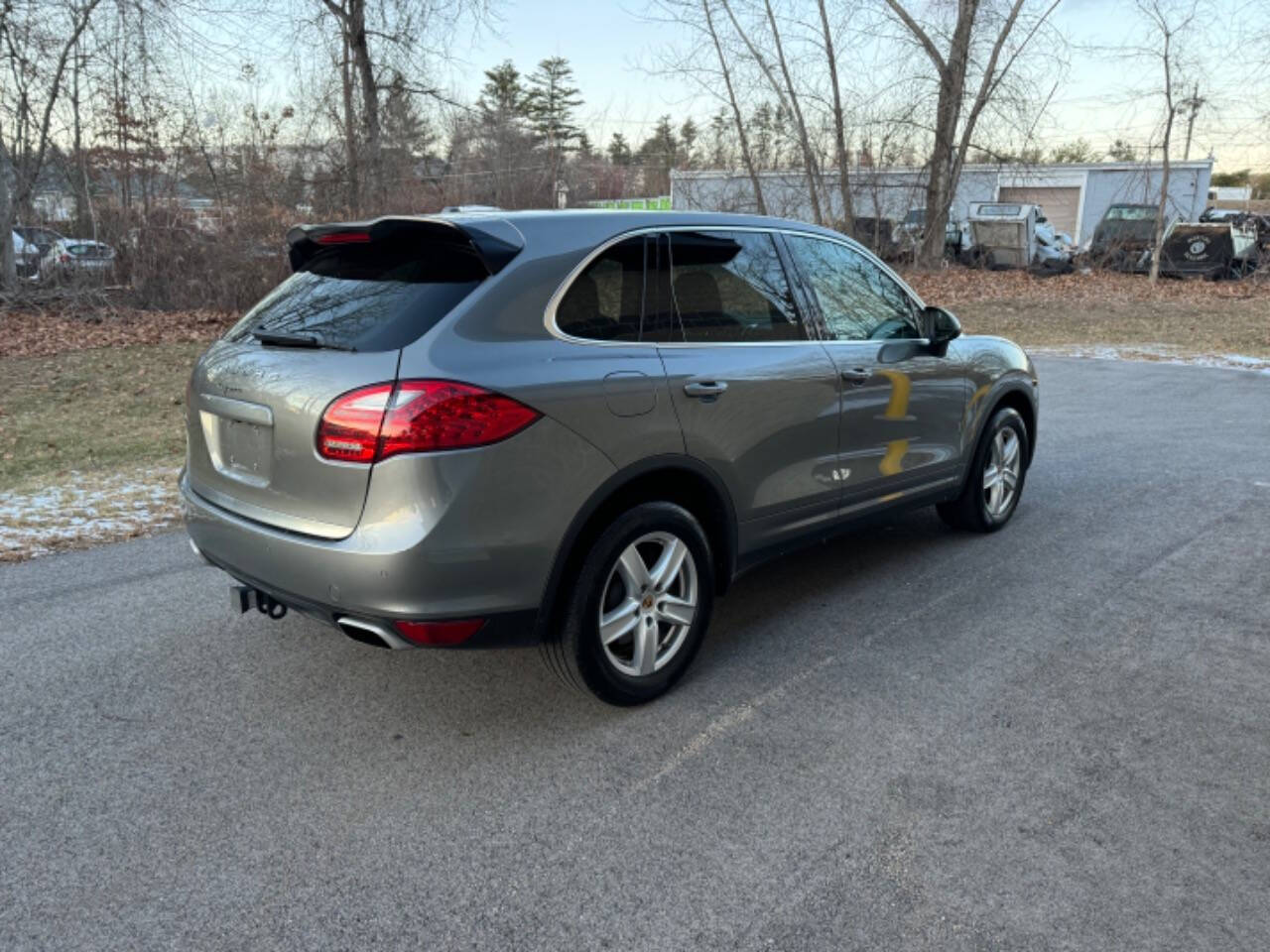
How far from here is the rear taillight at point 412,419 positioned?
284 centimetres

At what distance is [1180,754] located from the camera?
10.6ft

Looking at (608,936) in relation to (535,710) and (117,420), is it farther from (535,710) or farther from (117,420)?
(117,420)

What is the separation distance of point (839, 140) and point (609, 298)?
21.4 meters

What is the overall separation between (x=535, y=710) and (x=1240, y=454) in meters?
6.69

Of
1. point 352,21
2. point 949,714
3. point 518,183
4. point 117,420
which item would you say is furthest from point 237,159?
point 949,714

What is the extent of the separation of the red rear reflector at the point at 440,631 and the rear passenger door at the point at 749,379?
106 cm

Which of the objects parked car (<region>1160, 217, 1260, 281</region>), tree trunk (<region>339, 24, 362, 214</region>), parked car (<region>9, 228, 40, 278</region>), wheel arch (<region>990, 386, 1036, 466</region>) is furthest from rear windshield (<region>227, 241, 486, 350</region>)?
parked car (<region>1160, 217, 1260, 281</region>)

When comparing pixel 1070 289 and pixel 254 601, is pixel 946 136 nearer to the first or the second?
pixel 1070 289

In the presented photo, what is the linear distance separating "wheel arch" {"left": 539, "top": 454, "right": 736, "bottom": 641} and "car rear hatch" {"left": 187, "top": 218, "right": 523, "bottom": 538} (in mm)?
695

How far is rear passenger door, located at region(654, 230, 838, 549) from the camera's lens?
359cm

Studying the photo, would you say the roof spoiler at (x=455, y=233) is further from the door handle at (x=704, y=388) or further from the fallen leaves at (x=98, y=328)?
the fallen leaves at (x=98, y=328)

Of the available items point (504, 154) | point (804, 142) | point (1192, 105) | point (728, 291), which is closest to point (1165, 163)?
point (1192, 105)

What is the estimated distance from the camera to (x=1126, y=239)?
25.1 metres

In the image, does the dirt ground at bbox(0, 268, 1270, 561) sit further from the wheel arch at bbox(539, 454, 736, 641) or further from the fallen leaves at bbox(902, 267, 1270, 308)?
the wheel arch at bbox(539, 454, 736, 641)
